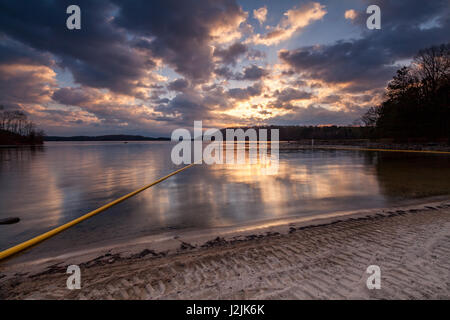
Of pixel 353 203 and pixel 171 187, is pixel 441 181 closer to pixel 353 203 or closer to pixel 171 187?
pixel 353 203

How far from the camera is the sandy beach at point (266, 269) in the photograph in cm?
231

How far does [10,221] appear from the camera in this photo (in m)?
4.73

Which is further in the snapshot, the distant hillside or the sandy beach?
the distant hillside

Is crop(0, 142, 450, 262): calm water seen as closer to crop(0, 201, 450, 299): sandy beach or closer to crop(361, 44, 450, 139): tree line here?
crop(0, 201, 450, 299): sandy beach

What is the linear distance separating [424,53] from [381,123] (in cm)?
1444

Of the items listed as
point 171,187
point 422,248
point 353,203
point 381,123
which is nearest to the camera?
point 422,248

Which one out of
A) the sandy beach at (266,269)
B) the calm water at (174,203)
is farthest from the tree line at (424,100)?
the sandy beach at (266,269)

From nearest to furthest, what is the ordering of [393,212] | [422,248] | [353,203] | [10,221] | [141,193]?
[422,248]
[10,221]
[393,212]
[353,203]
[141,193]

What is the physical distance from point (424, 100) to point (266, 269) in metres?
52.8

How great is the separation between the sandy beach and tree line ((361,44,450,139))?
4586cm

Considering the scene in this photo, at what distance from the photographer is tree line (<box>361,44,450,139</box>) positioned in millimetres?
36188

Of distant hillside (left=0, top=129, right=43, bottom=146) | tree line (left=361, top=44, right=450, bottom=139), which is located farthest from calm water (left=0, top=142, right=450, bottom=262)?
distant hillside (left=0, top=129, right=43, bottom=146)

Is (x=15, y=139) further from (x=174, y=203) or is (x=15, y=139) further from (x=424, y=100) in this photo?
(x=424, y=100)
